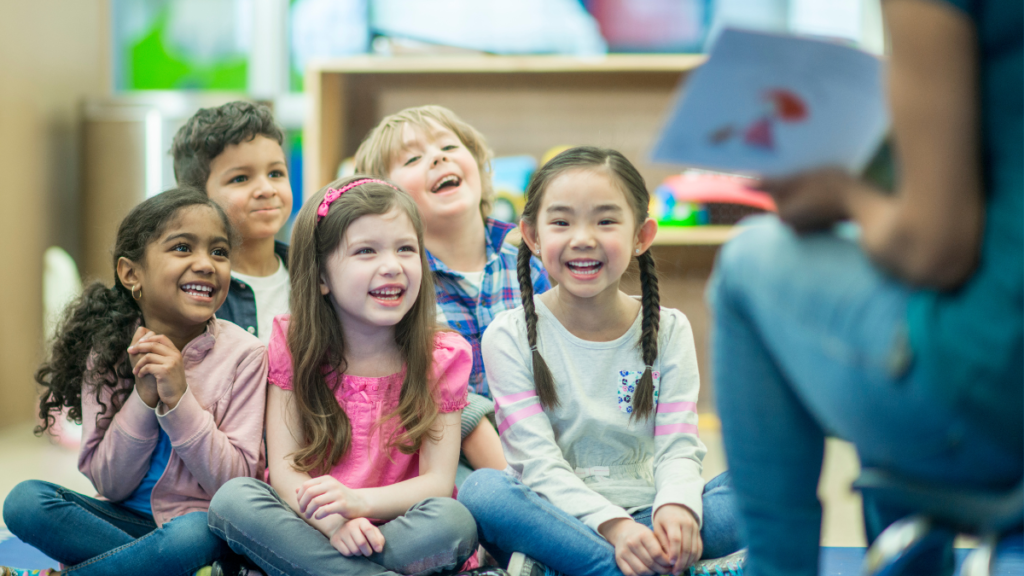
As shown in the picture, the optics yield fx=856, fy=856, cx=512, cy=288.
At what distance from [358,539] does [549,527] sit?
0.72 ft

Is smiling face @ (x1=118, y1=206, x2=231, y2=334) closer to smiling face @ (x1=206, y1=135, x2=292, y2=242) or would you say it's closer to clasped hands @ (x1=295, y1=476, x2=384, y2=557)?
smiling face @ (x1=206, y1=135, x2=292, y2=242)

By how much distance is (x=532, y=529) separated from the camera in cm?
99

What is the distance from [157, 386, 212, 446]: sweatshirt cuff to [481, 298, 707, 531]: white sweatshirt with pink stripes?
377 millimetres

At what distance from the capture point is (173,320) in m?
1.17

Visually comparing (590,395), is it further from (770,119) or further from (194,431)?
(770,119)

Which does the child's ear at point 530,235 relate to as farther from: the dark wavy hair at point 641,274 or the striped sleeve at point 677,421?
the striped sleeve at point 677,421

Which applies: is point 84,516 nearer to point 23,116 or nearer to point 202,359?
point 202,359

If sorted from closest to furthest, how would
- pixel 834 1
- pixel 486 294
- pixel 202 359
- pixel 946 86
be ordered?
pixel 946 86 → pixel 202 359 → pixel 486 294 → pixel 834 1

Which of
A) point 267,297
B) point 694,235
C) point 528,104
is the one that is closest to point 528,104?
point 528,104

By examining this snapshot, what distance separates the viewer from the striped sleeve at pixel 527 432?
1021 millimetres

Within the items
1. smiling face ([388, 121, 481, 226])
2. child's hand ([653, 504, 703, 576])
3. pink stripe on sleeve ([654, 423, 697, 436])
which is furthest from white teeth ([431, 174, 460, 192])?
child's hand ([653, 504, 703, 576])

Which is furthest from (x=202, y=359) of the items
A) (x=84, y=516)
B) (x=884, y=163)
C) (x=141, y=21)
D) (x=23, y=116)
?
(x=141, y=21)

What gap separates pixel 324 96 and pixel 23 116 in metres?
0.84

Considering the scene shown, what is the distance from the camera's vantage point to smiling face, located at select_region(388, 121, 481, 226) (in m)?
1.46
